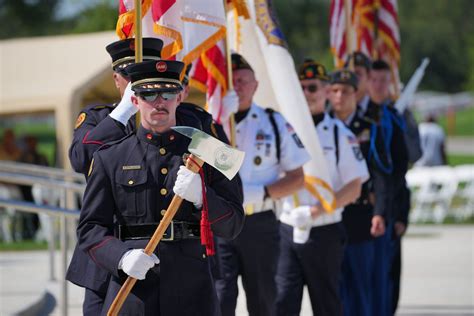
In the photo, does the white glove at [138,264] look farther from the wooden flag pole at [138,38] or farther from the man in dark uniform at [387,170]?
the man in dark uniform at [387,170]

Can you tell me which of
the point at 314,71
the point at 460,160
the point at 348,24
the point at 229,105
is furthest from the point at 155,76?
the point at 460,160

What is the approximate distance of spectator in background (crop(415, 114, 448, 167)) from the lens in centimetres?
2156

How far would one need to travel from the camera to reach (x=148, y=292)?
5184 millimetres

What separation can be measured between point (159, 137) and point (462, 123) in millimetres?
58263

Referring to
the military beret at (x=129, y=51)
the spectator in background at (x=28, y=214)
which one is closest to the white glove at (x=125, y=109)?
the military beret at (x=129, y=51)

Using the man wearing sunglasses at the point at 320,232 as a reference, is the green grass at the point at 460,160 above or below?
below

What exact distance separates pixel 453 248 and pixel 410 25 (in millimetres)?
62327

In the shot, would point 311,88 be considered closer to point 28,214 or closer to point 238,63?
point 238,63

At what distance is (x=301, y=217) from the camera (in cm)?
792

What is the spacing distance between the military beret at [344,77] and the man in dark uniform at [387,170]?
1.85 ft

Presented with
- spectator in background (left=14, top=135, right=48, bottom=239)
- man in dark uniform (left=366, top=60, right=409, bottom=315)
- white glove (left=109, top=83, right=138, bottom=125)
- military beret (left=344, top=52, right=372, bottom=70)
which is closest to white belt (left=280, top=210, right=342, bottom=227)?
man in dark uniform (left=366, top=60, right=409, bottom=315)

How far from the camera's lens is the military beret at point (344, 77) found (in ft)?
28.8

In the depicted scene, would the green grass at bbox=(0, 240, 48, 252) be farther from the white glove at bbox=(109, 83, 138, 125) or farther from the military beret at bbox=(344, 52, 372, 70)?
the white glove at bbox=(109, 83, 138, 125)

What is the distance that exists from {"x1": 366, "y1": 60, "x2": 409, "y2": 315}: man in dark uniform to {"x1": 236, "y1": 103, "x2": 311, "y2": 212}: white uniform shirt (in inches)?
64.4
